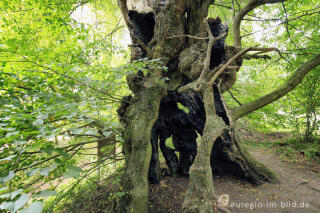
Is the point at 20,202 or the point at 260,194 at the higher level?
the point at 20,202

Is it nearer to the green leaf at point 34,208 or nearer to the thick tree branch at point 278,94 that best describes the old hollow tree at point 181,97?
the thick tree branch at point 278,94

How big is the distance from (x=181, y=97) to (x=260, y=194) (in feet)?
8.49

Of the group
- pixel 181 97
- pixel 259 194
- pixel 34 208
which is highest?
pixel 181 97

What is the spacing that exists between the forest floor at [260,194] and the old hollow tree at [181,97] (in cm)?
24

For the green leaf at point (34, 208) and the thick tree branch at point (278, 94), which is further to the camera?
the thick tree branch at point (278, 94)

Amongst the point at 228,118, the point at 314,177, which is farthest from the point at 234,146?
the point at 314,177

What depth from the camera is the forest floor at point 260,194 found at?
2.54 metres

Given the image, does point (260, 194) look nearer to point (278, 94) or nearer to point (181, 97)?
point (278, 94)

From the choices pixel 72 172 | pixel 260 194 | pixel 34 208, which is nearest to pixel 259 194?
pixel 260 194

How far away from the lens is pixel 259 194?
2.83m

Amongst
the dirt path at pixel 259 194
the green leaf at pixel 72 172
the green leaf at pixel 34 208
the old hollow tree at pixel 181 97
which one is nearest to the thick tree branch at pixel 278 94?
the old hollow tree at pixel 181 97

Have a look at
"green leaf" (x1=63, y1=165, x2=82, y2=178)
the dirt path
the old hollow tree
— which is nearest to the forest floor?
the dirt path

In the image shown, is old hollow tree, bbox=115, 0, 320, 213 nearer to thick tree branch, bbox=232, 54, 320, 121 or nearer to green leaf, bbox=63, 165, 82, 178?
thick tree branch, bbox=232, 54, 320, 121

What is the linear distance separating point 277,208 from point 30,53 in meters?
4.48
